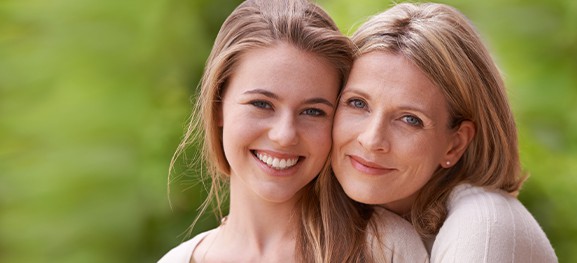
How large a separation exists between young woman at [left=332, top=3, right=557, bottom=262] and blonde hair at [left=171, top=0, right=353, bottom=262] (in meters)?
0.10

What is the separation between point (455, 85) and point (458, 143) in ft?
0.80

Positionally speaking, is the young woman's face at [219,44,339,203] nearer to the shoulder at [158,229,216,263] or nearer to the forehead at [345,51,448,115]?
the forehead at [345,51,448,115]

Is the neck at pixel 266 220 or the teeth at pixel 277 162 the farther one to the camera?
the neck at pixel 266 220

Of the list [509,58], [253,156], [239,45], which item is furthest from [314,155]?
[509,58]

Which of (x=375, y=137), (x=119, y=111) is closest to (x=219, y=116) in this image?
(x=375, y=137)

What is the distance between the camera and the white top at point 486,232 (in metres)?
2.71

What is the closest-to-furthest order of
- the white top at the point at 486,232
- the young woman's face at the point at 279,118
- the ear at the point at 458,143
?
the white top at the point at 486,232 → the young woman's face at the point at 279,118 → the ear at the point at 458,143

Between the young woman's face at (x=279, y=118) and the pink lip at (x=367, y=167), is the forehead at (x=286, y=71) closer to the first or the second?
the young woman's face at (x=279, y=118)

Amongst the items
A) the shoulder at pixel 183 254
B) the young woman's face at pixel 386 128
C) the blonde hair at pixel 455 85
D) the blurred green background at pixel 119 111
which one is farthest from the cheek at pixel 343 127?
the blurred green background at pixel 119 111

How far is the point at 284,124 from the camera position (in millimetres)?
2795

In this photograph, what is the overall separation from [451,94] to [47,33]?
3083 millimetres

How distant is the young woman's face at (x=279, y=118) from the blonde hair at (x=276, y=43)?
3cm

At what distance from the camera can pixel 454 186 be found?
9.87ft

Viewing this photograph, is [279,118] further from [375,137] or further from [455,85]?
[455,85]
